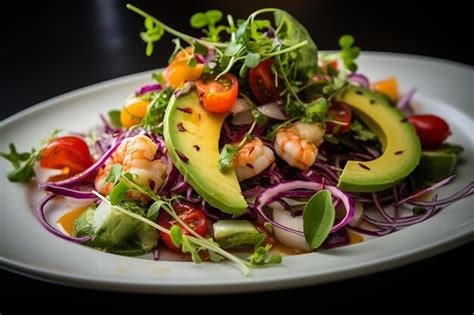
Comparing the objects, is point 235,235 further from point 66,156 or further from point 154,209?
point 66,156

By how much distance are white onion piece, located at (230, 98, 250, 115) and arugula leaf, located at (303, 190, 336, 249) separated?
1.94 ft

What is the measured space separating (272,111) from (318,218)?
1.99 ft

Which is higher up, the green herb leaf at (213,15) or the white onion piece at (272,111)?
the green herb leaf at (213,15)

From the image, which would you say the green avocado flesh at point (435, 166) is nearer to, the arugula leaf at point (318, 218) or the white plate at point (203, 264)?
the white plate at point (203, 264)

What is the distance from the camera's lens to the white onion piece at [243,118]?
247 cm

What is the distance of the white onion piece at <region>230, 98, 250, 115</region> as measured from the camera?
2.43m

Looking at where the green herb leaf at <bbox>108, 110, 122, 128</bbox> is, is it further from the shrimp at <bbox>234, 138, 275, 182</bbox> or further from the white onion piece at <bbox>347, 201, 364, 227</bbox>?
the white onion piece at <bbox>347, 201, 364, 227</bbox>

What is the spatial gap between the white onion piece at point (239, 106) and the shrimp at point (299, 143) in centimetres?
18

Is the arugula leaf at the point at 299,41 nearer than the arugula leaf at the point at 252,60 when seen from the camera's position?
No

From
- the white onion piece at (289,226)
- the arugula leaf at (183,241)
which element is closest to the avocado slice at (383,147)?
the white onion piece at (289,226)

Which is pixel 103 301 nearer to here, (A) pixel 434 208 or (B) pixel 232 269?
(B) pixel 232 269

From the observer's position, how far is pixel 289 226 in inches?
84.5

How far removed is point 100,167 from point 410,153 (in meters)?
1.25

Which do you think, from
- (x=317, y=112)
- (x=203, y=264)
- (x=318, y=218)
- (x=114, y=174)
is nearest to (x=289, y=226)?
(x=318, y=218)
